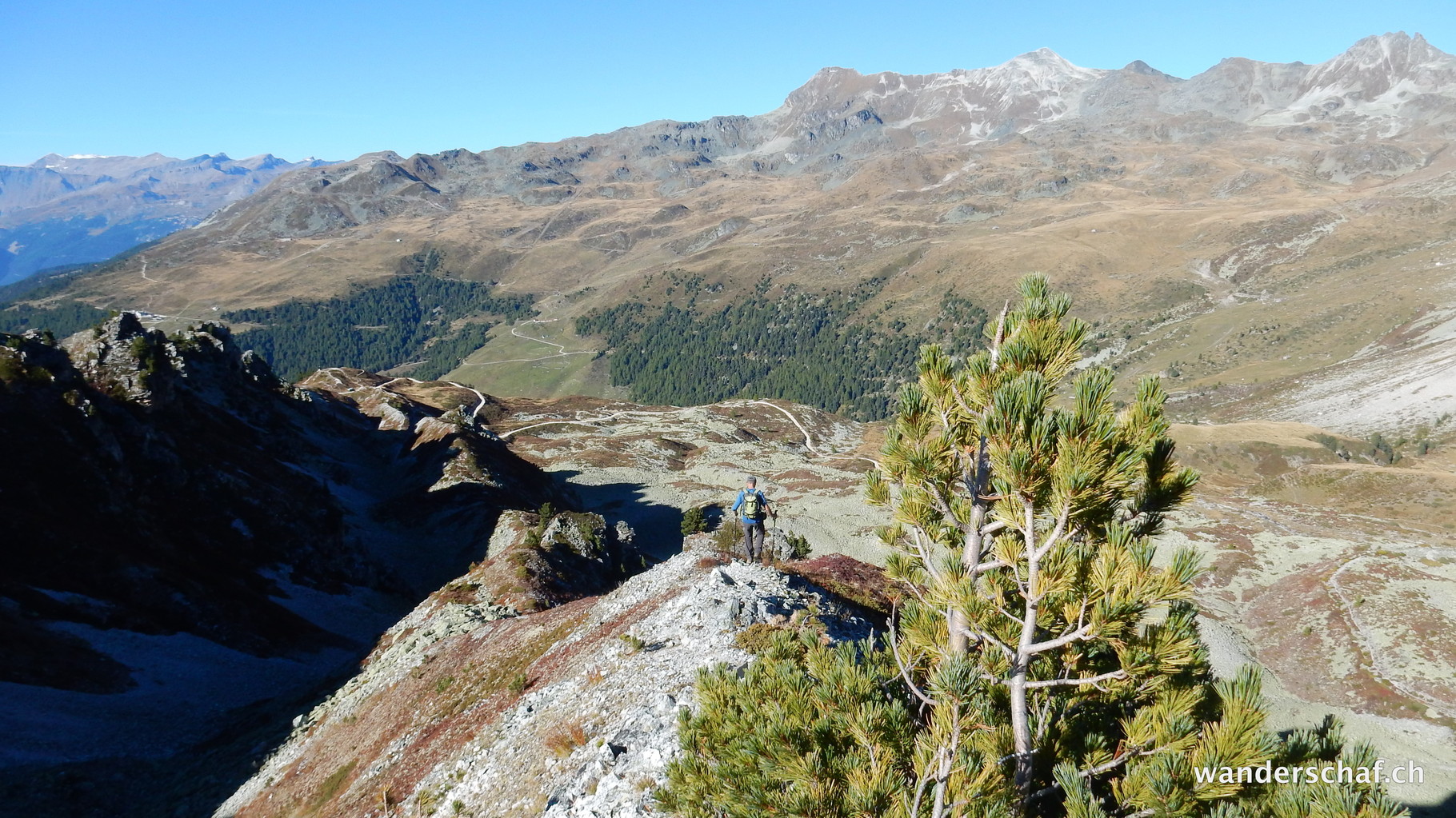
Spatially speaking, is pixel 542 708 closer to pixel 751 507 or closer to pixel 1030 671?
pixel 751 507

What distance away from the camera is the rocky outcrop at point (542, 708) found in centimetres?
1498

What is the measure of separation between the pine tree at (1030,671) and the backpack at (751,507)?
52.8ft

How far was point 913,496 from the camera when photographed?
9.41 meters

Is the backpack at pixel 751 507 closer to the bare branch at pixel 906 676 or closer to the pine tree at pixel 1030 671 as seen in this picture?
the pine tree at pixel 1030 671

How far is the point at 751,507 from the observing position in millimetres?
25391

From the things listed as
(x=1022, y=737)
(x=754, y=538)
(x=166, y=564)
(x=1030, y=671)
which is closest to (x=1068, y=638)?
(x=1022, y=737)

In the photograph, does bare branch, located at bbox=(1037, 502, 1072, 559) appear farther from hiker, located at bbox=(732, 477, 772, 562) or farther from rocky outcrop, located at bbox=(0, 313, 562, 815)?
rocky outcrop, located at bbox=(0, 313, 562, 815)

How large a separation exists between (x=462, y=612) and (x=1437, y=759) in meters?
46.5

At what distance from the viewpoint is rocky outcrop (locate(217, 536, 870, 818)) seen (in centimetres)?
1498

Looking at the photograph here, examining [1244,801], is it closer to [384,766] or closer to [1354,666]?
[384,766]

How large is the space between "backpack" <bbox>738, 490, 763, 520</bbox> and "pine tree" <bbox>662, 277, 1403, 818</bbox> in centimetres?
1608

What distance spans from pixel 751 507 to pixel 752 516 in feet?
1.11

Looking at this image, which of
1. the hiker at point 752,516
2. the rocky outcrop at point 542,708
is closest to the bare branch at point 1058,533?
the rocky outcrop at point 542,708

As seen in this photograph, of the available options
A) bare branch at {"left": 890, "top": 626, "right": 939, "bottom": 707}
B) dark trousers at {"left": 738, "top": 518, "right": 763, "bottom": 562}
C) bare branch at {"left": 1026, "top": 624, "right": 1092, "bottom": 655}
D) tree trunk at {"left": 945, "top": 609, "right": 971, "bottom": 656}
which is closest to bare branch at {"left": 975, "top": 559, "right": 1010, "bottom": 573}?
tree trunk at {"left": 945, "top": 609, "right": 971, "bottom": 656}
